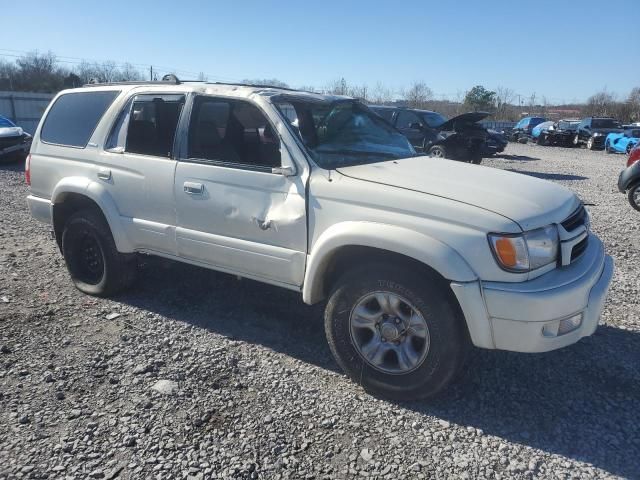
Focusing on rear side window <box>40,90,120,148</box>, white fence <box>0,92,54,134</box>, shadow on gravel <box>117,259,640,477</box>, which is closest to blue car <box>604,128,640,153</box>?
shadow on gravel <box>117,259,640,477</box>

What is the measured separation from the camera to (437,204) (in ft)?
9.70

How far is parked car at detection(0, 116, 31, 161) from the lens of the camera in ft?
46.0

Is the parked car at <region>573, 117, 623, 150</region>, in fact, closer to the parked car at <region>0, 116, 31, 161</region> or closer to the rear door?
the parked car at <region>0, 116, 31, 161</region>

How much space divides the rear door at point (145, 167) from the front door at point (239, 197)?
0.50 feet

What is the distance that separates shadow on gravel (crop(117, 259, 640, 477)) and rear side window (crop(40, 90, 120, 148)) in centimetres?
152

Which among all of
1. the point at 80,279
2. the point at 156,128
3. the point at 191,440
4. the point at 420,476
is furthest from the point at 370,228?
the point at 80,279

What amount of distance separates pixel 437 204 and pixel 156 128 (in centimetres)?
248

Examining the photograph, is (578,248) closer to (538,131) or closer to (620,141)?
(620,141)

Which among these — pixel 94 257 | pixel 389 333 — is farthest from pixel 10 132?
pixel 389 333

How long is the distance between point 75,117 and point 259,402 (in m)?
3.22

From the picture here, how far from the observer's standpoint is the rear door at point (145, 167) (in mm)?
4090

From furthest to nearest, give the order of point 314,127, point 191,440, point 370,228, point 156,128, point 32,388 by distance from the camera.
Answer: point 156,128, point 314,127, point 32,388, point 370,228, point 191,440

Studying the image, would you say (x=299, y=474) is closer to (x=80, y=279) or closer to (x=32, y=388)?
(x=32, y=388)

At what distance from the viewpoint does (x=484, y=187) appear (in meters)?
3.28
